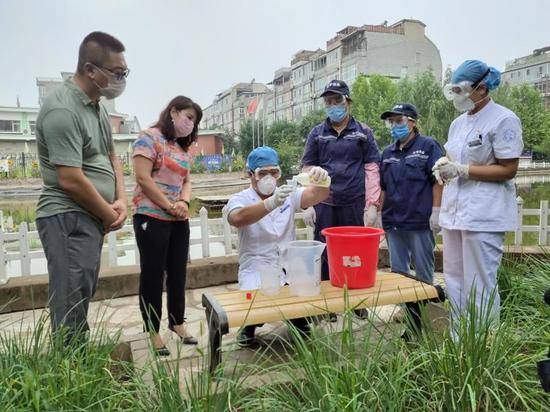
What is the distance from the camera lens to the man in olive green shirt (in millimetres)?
1954

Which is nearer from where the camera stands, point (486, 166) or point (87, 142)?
point (87, 142)

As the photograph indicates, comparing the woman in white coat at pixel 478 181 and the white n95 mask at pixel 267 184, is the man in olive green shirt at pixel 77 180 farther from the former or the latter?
the woman in white coat at pixel 478 181

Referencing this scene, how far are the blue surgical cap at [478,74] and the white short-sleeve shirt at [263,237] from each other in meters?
1.16

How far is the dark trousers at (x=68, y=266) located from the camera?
6.48ft

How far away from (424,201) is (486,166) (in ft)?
2.78

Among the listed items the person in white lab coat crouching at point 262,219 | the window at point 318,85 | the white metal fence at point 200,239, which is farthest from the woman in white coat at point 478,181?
the window at point 318,85

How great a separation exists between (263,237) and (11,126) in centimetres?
4244

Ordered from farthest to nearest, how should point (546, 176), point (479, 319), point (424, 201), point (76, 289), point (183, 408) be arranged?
point (546, 176) < point (424, 201) < point (76, 289) < point (479, 319) < point (183, 408)

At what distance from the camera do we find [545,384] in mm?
1229

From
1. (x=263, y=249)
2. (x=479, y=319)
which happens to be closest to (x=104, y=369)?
(x=263, y=249)

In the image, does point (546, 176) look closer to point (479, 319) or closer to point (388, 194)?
point (388, 194)

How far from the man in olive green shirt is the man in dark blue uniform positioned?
1.61 meters

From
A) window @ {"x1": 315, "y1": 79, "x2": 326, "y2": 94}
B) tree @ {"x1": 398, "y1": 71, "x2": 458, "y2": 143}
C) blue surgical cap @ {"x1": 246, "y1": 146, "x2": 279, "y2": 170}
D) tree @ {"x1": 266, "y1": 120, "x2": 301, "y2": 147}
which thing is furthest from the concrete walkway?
window @ {"x1": 315, "y1": 79, "x2": 326, "y2": 94}

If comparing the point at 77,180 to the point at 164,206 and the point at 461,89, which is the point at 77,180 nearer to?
the point at 164,206
